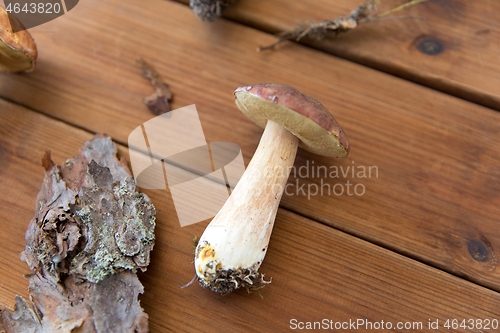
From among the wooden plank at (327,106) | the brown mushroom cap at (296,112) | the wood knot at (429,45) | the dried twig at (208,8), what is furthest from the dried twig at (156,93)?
the wood knot at (429,45)

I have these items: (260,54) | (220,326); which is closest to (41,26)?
(260,54)

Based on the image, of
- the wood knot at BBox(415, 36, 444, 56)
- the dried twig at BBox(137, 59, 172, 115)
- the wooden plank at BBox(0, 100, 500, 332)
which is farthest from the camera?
the wood knot at BBox(415, 36, 444, 56)

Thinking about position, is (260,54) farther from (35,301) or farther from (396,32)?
(35,301)

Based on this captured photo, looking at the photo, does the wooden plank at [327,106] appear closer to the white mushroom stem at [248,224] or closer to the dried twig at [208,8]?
the dried twig at [208,8]

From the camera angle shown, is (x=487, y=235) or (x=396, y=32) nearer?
(x=487, y=235)

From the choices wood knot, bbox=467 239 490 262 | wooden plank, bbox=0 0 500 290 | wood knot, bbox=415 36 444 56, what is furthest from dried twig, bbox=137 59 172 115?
wood knot, bbox=467 239 490 262

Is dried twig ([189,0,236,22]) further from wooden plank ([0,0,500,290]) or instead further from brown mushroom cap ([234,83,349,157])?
brown mushroom cap ([234,83,349,157])
